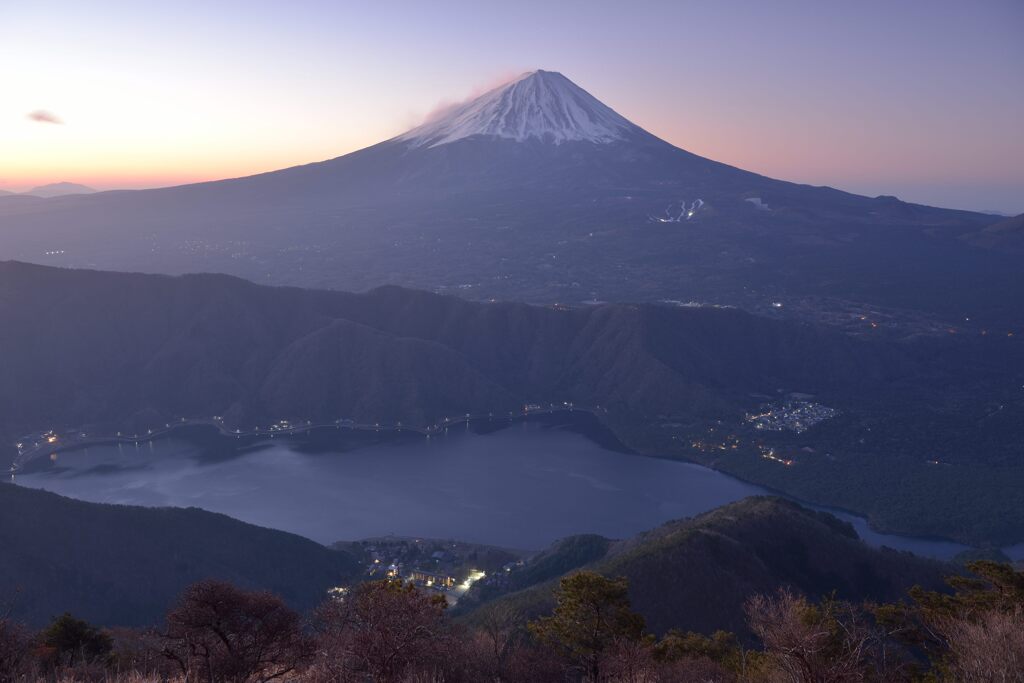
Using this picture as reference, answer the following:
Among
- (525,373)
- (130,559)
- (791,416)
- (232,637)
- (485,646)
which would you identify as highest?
(232,637)

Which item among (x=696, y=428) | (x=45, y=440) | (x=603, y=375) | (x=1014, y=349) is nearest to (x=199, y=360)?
(x=45, y=440)

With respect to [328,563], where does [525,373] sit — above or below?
above

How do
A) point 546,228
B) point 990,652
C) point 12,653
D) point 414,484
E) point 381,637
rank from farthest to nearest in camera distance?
1. point 546,228
2. point 414,484
3. point 12,653
4. point 381,637
5. point 990,652

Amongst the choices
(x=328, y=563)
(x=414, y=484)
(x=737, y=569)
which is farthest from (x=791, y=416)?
(x=328, y=563)

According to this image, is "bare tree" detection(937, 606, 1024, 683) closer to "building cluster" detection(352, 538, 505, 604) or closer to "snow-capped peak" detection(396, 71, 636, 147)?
"building cluster" detection(352, 538, 505, 604)

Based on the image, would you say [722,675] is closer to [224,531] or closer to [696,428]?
[224,531]

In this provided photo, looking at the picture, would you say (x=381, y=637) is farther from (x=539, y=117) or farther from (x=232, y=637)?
(x=539, y=117)
